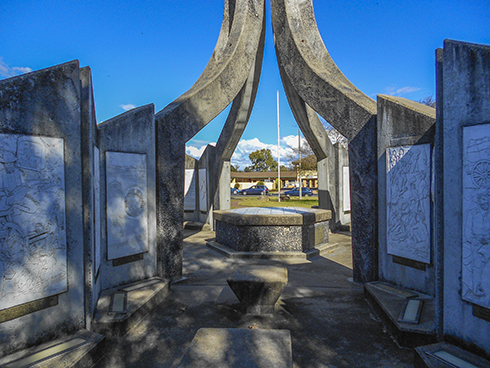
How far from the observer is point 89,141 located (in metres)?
3.12

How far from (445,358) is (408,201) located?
7.23 ft

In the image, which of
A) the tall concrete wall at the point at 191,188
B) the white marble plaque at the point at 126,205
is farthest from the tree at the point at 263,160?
the white marble plaque at the point at 126,205

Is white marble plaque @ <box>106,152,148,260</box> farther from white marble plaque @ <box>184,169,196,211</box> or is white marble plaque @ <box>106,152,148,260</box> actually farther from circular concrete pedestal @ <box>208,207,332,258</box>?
white marble plaque @ <box>184,169,196,211</box>

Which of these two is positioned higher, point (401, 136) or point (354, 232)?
point (401, 136)

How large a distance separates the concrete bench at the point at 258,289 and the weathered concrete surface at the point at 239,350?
45.3 inches

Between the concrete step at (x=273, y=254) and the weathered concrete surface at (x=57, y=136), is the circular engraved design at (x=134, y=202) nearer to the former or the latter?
the weathered concrete surface at (x=57, y=136)

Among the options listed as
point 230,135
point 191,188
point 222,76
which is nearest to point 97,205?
point 222,76

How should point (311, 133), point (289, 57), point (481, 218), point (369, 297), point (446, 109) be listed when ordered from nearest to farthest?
point (481, 218), point (446, 109), point (369, 297), point (289, 57), point (311, 133)

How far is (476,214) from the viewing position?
253cm

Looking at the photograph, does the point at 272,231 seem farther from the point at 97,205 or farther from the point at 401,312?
the point at 97,205

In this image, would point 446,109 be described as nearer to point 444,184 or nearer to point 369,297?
point 444,184

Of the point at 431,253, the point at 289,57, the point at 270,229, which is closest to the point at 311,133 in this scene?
the point at 289,57

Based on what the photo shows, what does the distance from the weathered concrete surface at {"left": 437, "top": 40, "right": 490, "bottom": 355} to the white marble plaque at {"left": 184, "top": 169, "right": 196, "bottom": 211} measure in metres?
9.17

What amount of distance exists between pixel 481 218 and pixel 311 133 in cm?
697
